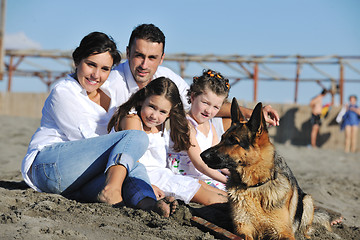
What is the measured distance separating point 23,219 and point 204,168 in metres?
2.16

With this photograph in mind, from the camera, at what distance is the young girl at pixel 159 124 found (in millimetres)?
4379

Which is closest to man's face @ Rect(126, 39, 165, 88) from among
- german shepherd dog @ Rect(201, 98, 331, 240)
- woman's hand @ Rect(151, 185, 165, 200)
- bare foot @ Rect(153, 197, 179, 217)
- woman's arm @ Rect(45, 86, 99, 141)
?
woman's arm @ Rect(45, 86, 99, 141)

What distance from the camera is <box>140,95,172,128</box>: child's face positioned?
173 inches

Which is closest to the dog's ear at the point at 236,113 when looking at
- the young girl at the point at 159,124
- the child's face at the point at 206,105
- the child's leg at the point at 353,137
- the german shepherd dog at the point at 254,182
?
the german shepherd dog at the point at 254,182

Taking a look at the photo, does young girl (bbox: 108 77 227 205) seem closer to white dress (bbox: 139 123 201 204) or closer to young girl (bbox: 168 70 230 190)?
white dress (bbox: 139 123 201 204)

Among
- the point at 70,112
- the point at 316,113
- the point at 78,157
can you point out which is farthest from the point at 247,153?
the point at 316,113

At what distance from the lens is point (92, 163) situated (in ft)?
13.1

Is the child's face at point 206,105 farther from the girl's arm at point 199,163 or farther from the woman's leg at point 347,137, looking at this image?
the woman's leg at point 347,137

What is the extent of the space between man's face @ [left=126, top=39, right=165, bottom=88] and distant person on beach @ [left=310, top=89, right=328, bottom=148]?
1228 centimetres

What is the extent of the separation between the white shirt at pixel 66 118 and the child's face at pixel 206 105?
121cm

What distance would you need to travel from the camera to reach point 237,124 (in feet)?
11.9

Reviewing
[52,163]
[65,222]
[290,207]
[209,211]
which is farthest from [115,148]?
[290,207]

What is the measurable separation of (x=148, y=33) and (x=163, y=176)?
1.89 metres

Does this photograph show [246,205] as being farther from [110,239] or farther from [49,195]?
[49,195]
